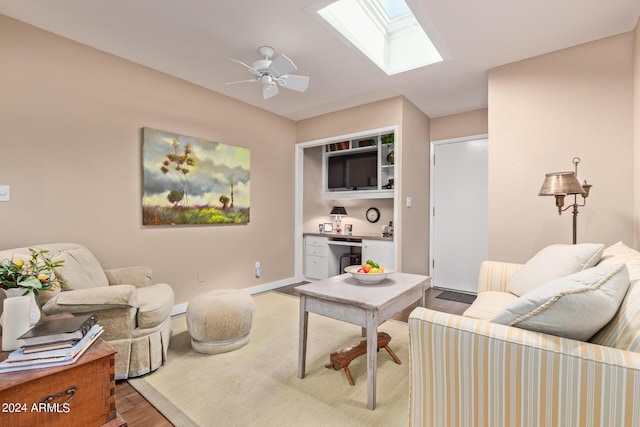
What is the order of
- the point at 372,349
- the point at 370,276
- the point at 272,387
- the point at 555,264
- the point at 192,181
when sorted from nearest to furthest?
the point at 372,349, the point at 555,264, the point at 272,387, the point at 370,276, the point at 192,181

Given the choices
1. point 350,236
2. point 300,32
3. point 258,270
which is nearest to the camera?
point 300,32

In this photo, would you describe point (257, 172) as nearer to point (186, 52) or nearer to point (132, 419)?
point (186, 52)

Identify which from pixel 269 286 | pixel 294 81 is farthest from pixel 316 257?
pixel 294 81

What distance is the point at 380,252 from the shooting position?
4.01 m

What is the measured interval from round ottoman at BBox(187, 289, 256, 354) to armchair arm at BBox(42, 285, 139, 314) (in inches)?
19.2

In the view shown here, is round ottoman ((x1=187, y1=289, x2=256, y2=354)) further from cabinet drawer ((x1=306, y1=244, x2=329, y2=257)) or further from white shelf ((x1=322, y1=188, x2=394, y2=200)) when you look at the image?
white shelf ((x1=322, y1=188, x2=394, y2=200))

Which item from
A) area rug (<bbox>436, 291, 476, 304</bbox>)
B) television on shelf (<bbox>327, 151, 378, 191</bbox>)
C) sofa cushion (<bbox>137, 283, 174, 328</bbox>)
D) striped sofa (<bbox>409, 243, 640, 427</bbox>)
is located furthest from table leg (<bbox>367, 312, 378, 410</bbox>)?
television on shelf (<bbox>327, 151, 378, 191</bbox>)

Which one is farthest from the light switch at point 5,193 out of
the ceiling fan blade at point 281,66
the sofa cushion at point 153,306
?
the ceiling fan blade at point 281,66

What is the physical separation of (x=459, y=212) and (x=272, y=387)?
134 inches

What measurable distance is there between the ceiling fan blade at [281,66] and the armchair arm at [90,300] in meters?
1.96

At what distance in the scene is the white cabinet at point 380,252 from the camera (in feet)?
12.9

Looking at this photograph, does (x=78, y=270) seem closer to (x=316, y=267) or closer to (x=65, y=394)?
(x=65, y=394)

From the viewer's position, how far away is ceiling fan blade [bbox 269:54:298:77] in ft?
7.64

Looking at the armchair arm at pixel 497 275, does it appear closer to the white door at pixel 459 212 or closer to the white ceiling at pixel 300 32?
the white door at pixel 459 212
